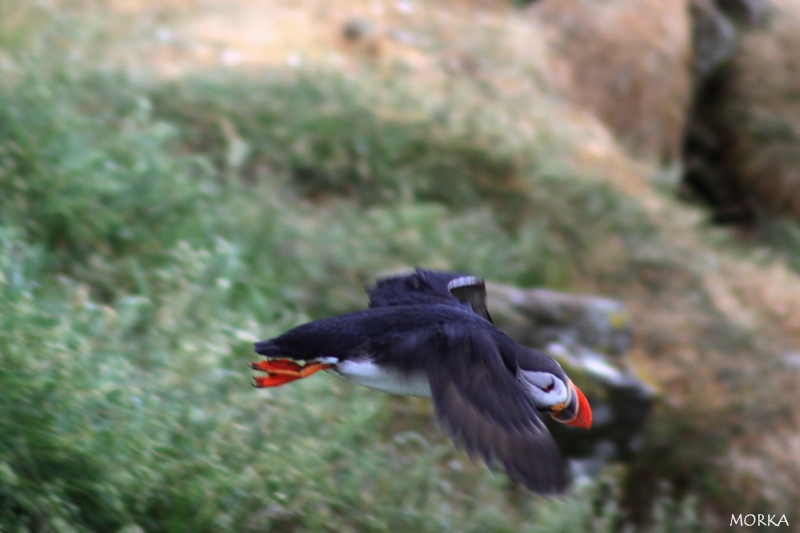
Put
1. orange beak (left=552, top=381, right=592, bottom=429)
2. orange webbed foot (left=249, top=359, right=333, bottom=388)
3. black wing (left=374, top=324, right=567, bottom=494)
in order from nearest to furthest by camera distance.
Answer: black wing (left=374, top=324, right=567, bottom=494) < orange beak (left=552, top=381, right=592, bottom=429) < orange webbed foot (left=249, top=359, right=333, bottom=388)

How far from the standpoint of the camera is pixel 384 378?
8.68 feet

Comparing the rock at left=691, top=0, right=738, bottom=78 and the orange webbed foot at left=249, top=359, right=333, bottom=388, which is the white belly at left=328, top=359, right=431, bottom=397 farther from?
the rock at left=691, top=0, right=738, bottom=78

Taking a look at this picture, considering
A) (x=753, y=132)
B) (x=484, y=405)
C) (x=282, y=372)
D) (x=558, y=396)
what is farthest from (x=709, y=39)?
(x=484, y=405)

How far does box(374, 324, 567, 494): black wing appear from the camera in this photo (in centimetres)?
217

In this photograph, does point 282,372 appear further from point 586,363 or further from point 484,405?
point 586,363

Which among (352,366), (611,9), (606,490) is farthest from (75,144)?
(611,9)

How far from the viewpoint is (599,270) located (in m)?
6.65

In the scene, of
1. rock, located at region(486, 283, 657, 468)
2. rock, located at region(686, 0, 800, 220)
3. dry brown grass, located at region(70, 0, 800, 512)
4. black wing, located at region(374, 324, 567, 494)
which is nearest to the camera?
black wing, located at region(374, 324, 567, 494)

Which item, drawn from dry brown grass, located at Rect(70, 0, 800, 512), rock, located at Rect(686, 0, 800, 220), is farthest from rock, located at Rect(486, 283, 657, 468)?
rock, located at Rect(686, 0, 800, 220)

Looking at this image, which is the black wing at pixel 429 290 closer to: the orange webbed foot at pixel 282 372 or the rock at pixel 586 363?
the orange webbed foot at pixel 282 372

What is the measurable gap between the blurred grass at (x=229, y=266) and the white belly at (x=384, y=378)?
1.81 ft

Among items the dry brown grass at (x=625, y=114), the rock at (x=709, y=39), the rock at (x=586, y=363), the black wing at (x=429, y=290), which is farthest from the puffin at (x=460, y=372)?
the rock at (x=709, y=39)

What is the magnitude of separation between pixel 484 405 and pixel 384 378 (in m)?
0.42

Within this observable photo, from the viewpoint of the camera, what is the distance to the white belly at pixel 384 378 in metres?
2.59
